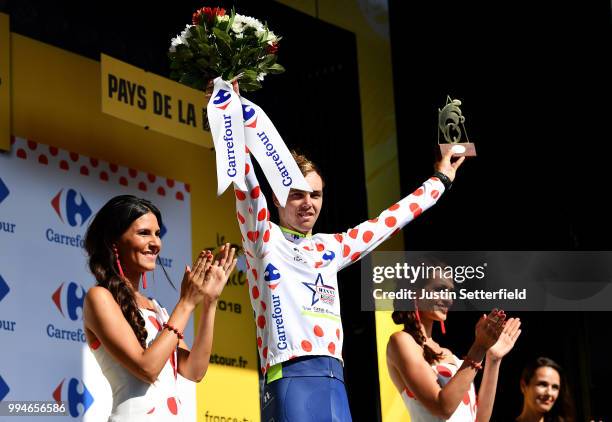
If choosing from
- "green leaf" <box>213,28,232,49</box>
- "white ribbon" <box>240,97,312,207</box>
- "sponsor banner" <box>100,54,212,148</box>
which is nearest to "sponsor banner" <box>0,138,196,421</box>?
"sponsor banner" <box>100,54,212,148</box>

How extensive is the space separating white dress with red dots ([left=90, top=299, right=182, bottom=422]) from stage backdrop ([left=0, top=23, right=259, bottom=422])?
1.77m

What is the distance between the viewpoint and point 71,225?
5.44 meters

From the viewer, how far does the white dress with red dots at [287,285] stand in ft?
12.0

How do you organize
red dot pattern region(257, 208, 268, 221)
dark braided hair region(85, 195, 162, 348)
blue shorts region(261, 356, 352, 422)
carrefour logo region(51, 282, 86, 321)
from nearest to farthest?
dark braided hair region(85, 195, 162, 348), blue shorts region(261, 356, 352, 422), red dot pattern region(257, 208, 268, 221), carrefour logo region(51, 282, 86, 321)

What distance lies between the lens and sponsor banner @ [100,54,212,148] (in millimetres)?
5566

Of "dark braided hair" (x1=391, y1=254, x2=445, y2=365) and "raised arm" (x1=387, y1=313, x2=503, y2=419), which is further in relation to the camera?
"dark braided hair" (x1=391, y1=254, x2=445, y2=365)

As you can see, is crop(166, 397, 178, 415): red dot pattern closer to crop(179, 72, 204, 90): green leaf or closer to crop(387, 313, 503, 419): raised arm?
crop(179, 72, 204, 90): green leaf

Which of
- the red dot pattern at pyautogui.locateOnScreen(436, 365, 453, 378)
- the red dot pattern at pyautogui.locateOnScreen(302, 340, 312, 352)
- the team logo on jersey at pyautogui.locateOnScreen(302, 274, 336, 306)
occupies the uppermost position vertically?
the team logo on jersey at pyautogui.locateOnScreen(302, 274, 336, 306)

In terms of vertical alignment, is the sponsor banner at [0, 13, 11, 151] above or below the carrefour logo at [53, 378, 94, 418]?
above

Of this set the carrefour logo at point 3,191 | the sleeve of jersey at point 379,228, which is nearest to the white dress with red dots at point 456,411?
the sleeve of jersey at point 379,228

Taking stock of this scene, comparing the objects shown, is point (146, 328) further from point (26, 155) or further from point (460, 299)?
point (460, 299)

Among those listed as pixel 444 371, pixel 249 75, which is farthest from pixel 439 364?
pixel 249 75

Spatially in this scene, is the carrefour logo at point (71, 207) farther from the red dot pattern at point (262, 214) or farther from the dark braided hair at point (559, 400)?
the dark braided hair at point (559, 400)

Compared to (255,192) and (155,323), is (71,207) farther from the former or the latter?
(155,323)
